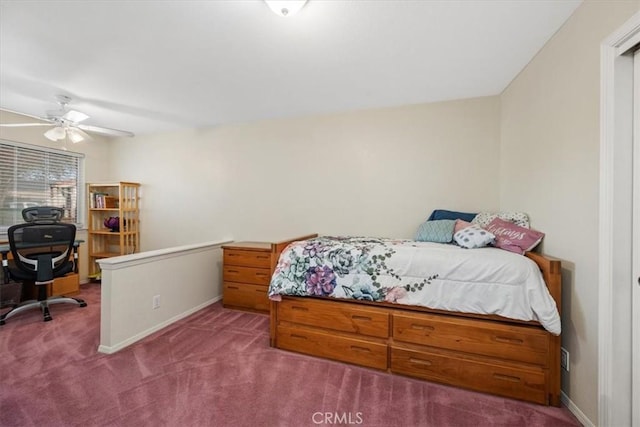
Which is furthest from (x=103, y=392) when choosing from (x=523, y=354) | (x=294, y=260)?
(x=523, y=354)

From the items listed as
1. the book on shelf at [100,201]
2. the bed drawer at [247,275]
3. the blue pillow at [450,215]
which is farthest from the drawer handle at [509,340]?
the book on shelf at [100,201]

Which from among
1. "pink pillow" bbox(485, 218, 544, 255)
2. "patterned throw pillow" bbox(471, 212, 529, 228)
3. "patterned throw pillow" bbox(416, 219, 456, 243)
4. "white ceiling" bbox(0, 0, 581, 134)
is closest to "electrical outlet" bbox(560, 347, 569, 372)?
"pink pillow" bbox(485, 218, 544, 255)

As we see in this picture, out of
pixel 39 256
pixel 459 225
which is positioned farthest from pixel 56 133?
pixel 459 225

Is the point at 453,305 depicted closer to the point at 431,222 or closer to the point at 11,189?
the point at 431,222

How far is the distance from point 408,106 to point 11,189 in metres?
4.98

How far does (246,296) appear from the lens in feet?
9.90

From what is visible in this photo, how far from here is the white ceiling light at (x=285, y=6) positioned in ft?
4.63

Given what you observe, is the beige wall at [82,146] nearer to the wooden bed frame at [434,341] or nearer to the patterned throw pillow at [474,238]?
the wooden bed frame at [434,341]

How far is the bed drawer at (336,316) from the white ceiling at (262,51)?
6.29 feet

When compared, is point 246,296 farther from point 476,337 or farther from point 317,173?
point 476,337

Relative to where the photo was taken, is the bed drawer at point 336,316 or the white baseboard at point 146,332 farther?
the white baseboard at point 146,332

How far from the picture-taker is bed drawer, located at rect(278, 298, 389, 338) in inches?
76.4

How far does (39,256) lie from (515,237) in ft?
14.7

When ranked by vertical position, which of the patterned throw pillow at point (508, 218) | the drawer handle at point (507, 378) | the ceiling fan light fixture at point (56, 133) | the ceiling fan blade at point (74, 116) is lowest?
the drawer handle at point (507, 378)
